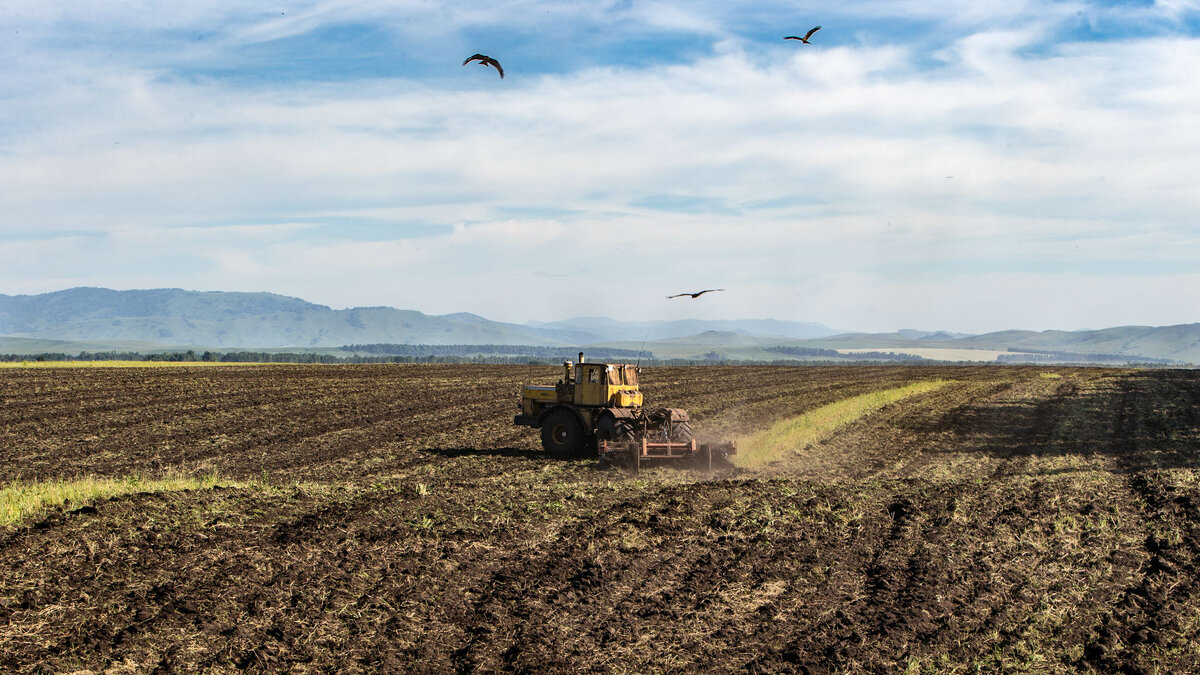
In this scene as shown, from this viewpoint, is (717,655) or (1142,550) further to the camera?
(1142,550)

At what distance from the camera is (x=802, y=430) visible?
98.0 ft

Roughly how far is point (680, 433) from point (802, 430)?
900 centimetres

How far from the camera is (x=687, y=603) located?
10.5m

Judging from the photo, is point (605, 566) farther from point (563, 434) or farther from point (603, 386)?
point (563, 434)

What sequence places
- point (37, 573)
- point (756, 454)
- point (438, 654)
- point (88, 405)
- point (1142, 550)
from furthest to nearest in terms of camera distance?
point (88, 405), point (756, 454), point (1142, 550), point (37, 573), point (438, 654)

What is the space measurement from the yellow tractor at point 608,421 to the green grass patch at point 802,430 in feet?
6.77

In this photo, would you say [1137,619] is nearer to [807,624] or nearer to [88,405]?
[807,624]

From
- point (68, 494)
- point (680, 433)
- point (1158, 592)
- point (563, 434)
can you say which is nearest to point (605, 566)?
point (1158, 592)

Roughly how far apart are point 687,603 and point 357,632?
3.72 m

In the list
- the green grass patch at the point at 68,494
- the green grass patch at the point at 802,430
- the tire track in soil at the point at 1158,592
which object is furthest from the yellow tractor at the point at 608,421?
the tire track in soil at the point at 1158,592

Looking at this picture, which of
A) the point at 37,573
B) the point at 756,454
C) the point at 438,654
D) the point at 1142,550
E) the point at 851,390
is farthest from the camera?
the point at 851,390

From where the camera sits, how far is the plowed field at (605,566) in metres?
9.03

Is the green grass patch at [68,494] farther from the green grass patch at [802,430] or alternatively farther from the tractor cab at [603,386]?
the green grass patch at [802,430]

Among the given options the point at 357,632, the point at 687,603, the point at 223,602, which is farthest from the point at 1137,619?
the point at 223,602
